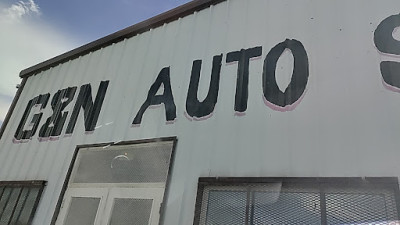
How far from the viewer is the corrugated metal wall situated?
219 centimetres

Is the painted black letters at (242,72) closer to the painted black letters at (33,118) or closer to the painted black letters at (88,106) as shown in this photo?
the painted black letters at (88,106)

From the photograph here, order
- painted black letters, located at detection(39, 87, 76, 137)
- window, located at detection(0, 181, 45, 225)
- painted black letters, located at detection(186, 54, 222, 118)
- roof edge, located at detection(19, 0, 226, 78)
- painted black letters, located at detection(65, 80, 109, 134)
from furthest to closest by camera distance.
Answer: painted black letters, located at detection(39, 87, 76, 137) → painted black letters, located at detection(65, 80, 109, 134) → roof edge, located at detection(19, 0, 226, 78) → window, located at detection(0, 181, 45, 225) → painted black letters, located at detection(186, 54, 222, 118)

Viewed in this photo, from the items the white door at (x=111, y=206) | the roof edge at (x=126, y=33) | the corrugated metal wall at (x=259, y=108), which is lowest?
the white door at (x=111, y=206)

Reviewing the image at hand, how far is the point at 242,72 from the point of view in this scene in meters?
2.95

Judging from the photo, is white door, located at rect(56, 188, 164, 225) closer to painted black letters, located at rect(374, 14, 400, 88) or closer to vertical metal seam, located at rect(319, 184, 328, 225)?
vertical metal seam, located at rect(319, 184, 328, 225)

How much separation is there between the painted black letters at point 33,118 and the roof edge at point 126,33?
669 mm

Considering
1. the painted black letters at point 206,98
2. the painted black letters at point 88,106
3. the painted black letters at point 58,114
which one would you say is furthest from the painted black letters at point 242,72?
the painted black letters at point 58,114

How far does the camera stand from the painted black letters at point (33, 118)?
182 inches

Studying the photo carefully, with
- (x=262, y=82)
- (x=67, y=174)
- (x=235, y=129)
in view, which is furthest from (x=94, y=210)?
(x=262, y=82)

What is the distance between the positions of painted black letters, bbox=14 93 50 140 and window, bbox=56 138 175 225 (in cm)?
150

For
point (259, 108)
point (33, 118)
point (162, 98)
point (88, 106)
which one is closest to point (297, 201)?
point (259, 108)

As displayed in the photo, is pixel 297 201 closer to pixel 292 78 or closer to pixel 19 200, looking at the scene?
pixel 292 78

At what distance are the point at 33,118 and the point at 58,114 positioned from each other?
71 centimetres

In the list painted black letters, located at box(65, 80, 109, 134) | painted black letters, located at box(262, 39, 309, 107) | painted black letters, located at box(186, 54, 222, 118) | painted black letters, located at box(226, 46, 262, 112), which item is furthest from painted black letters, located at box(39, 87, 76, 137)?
painted black letters, located at box(262, 39, 309, 107)
